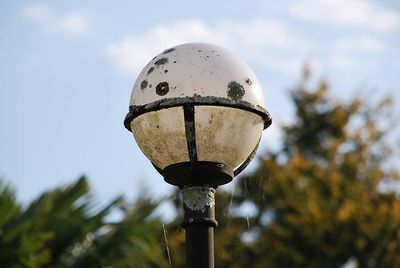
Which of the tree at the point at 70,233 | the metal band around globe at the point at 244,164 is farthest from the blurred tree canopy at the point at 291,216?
the metal band around globe at the point at 244,164

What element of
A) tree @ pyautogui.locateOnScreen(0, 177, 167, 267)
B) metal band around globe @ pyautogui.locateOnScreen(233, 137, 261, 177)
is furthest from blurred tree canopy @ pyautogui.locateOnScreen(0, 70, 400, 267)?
metal band around globe @ pyautogui.locateOnScreen(233, 137, 261, 177)

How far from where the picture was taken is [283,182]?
1972 centimetres

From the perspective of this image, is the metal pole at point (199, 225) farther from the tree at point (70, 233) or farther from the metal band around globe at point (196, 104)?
the tree at point (70, 233)

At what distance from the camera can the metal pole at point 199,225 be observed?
9.58 ft

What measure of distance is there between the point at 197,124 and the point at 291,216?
16069 mm

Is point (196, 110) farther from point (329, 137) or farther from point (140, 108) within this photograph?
point (329, 137)

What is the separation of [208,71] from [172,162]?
1.05 feet

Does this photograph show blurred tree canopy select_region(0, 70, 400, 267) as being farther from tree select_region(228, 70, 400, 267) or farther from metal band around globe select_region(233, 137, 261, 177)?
metal band around globe select_region(233, 137, 261, 177)

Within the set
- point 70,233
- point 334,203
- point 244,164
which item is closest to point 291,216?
point 334,203

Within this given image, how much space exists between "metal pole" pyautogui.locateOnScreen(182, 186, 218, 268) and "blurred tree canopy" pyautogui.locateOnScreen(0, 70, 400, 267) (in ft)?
20.4

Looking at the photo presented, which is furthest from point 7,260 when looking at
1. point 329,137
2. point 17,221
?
point 329,137

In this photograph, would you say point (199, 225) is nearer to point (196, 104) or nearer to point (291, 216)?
point (196, 104)

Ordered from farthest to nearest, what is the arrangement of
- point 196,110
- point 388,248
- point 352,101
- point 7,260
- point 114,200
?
point 352,101
point 388,248
point 114,200
point 7,260
point 196,110

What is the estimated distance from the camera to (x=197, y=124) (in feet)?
9.86
